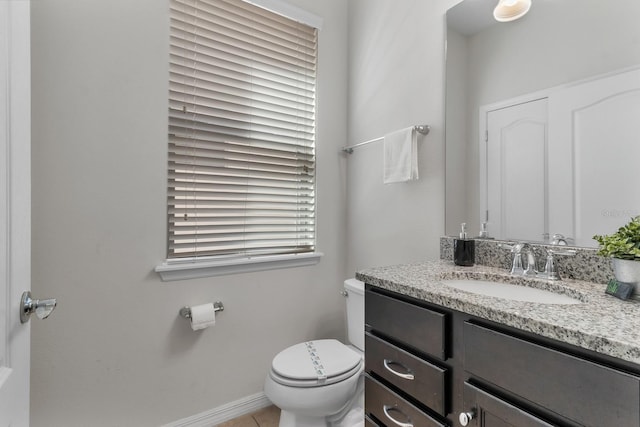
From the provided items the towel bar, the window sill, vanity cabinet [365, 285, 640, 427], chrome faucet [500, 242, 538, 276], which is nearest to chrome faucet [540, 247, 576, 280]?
chrome faucet [500, 242, 538, 276]

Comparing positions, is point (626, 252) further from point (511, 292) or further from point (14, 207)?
point (14, 207)

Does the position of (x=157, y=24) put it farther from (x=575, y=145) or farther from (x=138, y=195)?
(x=575, y=145)

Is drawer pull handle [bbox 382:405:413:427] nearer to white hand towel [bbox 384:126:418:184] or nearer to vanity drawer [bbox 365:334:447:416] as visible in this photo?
vanity drawer [bbox 365:334:447:416]

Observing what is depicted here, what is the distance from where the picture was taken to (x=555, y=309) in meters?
0.68

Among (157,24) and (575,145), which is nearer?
(575,145)

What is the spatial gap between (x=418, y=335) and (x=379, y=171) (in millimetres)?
1119

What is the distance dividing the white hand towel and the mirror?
0.16m

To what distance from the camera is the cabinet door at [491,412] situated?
62 cm

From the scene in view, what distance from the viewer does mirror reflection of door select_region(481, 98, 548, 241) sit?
1.12 metres

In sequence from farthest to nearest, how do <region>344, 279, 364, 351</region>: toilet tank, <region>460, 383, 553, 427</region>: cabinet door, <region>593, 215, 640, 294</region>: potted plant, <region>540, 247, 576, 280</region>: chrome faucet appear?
<region>344, 279, 364, 351</region>: toilet tank
<region>540, 247, 576, 280</region>: chrome faucet
<region>593, 215, 640, 294</region>: potted plant
<region>460, 383, 553, 427</region>: cabinet door

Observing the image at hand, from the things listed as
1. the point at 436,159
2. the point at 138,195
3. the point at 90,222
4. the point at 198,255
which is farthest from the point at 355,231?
the point at 90,222

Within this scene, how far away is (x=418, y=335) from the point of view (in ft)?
2.82

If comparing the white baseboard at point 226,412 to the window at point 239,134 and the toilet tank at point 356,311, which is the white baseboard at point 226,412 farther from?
the window at point 239,134

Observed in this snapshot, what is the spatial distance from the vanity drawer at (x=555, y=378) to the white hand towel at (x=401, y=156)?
91cm
